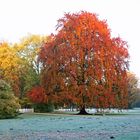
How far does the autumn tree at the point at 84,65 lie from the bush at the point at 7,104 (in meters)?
11.2

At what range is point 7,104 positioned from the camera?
4028 cm

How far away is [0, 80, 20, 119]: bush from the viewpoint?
130 feet

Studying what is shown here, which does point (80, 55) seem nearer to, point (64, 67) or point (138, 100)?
point (64, 67)

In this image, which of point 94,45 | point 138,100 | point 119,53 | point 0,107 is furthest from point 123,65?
point 138,100

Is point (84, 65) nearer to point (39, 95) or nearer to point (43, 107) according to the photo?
point (39, 95)

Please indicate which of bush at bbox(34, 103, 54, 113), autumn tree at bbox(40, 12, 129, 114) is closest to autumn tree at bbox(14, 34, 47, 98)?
bush at bbox(34, 103, 54, 113)

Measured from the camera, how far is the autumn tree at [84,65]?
52.2 metres

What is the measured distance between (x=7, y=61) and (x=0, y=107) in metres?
31.3

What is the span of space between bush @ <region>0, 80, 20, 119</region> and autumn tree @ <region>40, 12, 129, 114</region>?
36.7 ft

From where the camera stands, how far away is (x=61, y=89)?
5272 cm

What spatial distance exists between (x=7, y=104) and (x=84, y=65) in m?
16.0

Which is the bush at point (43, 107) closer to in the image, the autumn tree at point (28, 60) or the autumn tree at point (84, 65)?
the autumn tree at point (28, 60)

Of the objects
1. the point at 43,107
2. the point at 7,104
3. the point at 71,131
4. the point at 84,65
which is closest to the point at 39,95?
the point at 84,65

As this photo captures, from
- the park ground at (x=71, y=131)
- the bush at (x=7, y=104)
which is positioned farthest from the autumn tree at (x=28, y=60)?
the park ground at (x=71, y=131)
